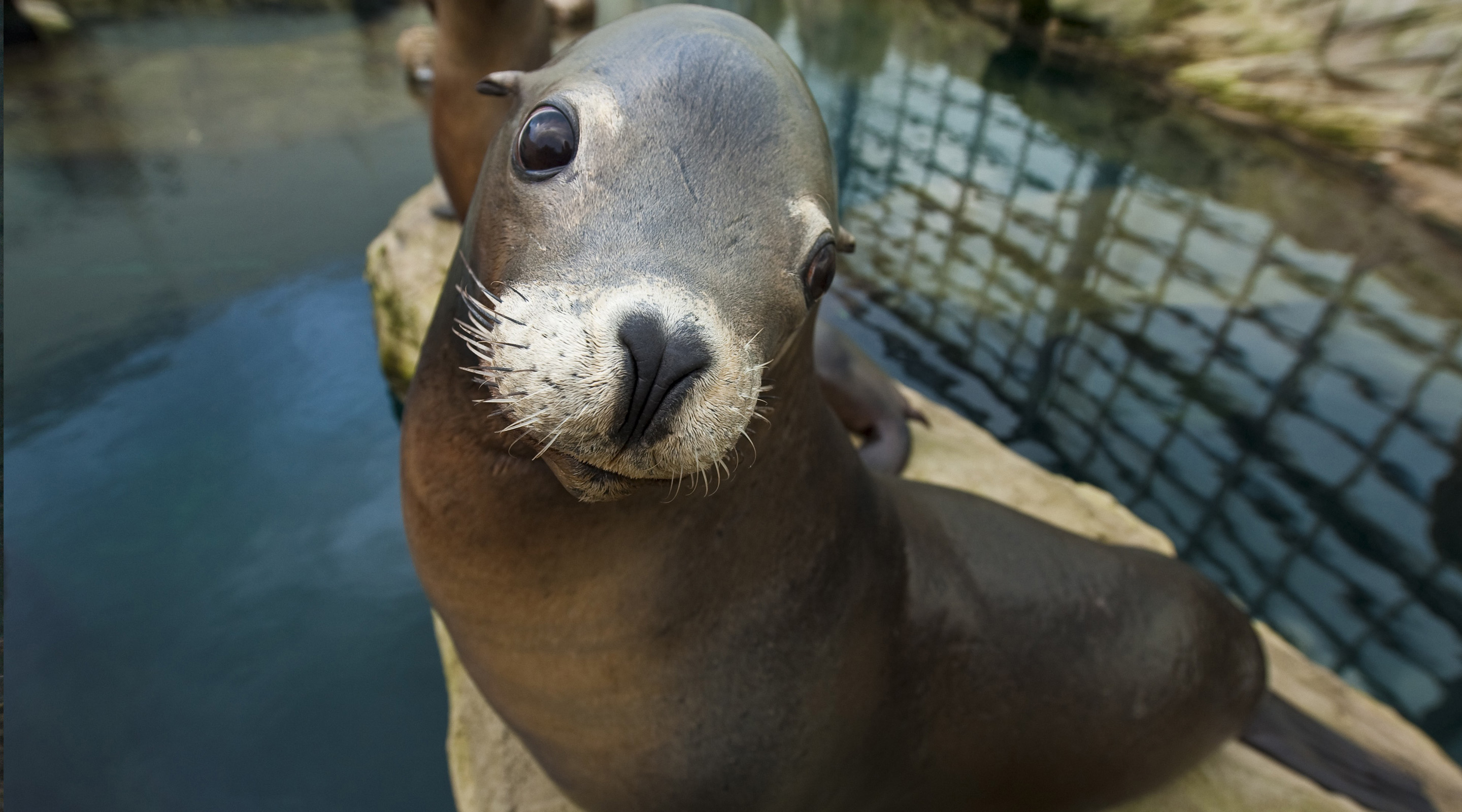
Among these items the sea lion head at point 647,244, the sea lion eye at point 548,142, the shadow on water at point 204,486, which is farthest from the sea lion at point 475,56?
the sea lion eye at point 548,142

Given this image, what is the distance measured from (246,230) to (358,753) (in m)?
3.24

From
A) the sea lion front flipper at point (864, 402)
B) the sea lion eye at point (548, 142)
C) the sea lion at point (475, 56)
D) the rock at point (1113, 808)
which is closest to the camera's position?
the sea lion eye at point (548, 142)

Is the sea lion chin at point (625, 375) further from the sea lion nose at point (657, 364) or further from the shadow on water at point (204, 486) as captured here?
the shadow on water at point (204, 486)

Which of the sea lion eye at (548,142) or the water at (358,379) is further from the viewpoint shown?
the water at (358,379)

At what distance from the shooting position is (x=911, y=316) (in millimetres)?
5512

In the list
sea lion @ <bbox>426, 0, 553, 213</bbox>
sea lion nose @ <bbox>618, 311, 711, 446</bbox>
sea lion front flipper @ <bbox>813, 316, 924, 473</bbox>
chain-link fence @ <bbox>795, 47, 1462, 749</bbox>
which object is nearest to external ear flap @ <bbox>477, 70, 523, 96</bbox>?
sea lion nose @ <bbox>618, 311, 711, 446</bbox>

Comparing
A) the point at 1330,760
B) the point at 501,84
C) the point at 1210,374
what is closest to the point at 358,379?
the point at 501,84

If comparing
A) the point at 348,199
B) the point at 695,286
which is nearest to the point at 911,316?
the point at 348,199

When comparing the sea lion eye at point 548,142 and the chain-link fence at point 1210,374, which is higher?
the sea lion eye at point 548,142

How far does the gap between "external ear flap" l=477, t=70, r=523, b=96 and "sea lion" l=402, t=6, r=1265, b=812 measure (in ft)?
0.13

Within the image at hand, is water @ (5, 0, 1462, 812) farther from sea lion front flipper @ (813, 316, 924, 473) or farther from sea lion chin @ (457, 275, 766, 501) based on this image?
sea lion chin @ (457, 275, 766, 501)

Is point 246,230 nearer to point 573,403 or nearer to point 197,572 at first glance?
point 197,572

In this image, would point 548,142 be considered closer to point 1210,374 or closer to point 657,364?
point 657,364

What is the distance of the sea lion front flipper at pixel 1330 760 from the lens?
223cm
